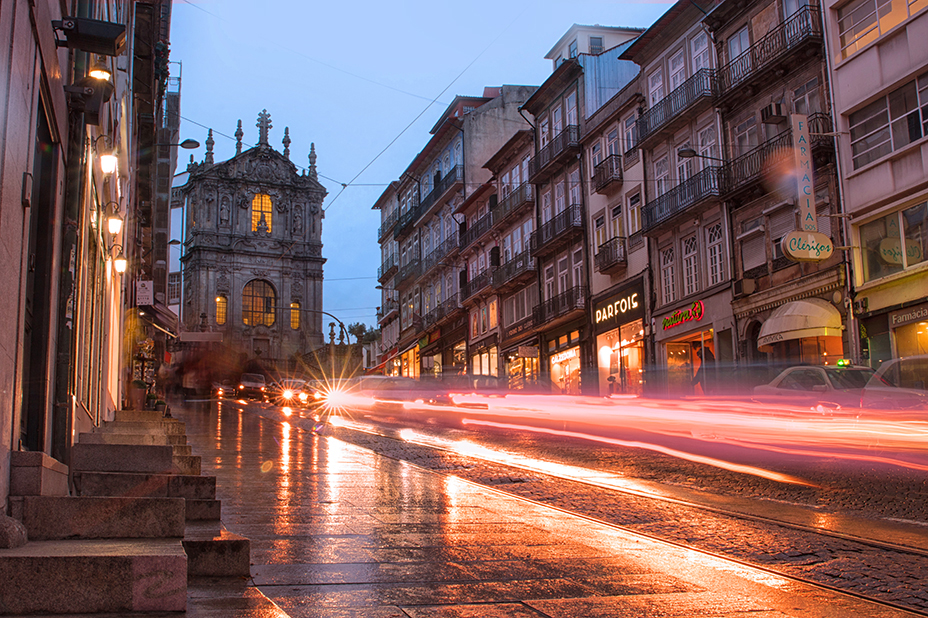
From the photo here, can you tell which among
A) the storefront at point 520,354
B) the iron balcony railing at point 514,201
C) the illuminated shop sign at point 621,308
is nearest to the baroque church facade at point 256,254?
the iron balcony railing at point 514,201

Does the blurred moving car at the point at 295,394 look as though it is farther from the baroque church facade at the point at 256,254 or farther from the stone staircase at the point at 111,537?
the stone staircase at the point at 111,537

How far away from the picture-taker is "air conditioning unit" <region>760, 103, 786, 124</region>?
26031 millimetres

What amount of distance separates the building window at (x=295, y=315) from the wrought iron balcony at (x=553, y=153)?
4256 cm

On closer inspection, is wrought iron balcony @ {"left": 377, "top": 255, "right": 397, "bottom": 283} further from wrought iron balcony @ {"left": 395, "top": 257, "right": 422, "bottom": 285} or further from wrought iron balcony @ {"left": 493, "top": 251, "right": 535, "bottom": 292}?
wrought iron balcony @ {"left": 493, "top": 251, "right": 535, "bottom": 292}

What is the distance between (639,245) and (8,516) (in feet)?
99.6

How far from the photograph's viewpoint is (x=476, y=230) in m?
50.8

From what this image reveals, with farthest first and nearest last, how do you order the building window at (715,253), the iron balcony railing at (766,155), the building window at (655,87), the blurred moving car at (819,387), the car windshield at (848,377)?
the building window at (655,87) < the building window at (715,253) < the iron balcony railing at (766,155) < the car windshield at (848,377) < the blurred moving car at (819,387)

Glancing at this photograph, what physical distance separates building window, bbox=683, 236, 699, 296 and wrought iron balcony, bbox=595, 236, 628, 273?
3.69m

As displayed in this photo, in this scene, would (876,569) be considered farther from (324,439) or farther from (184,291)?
(184,291)

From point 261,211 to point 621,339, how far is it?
2111 inches

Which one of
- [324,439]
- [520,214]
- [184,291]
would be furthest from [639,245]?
[184,291]

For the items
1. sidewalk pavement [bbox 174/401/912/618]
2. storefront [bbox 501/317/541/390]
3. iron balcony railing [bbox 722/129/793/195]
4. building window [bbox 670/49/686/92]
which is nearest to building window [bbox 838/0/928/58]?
iron balcony railing [bbox 722/129/793/195]

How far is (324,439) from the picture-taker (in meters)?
19.2

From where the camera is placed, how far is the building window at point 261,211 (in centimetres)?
8224
